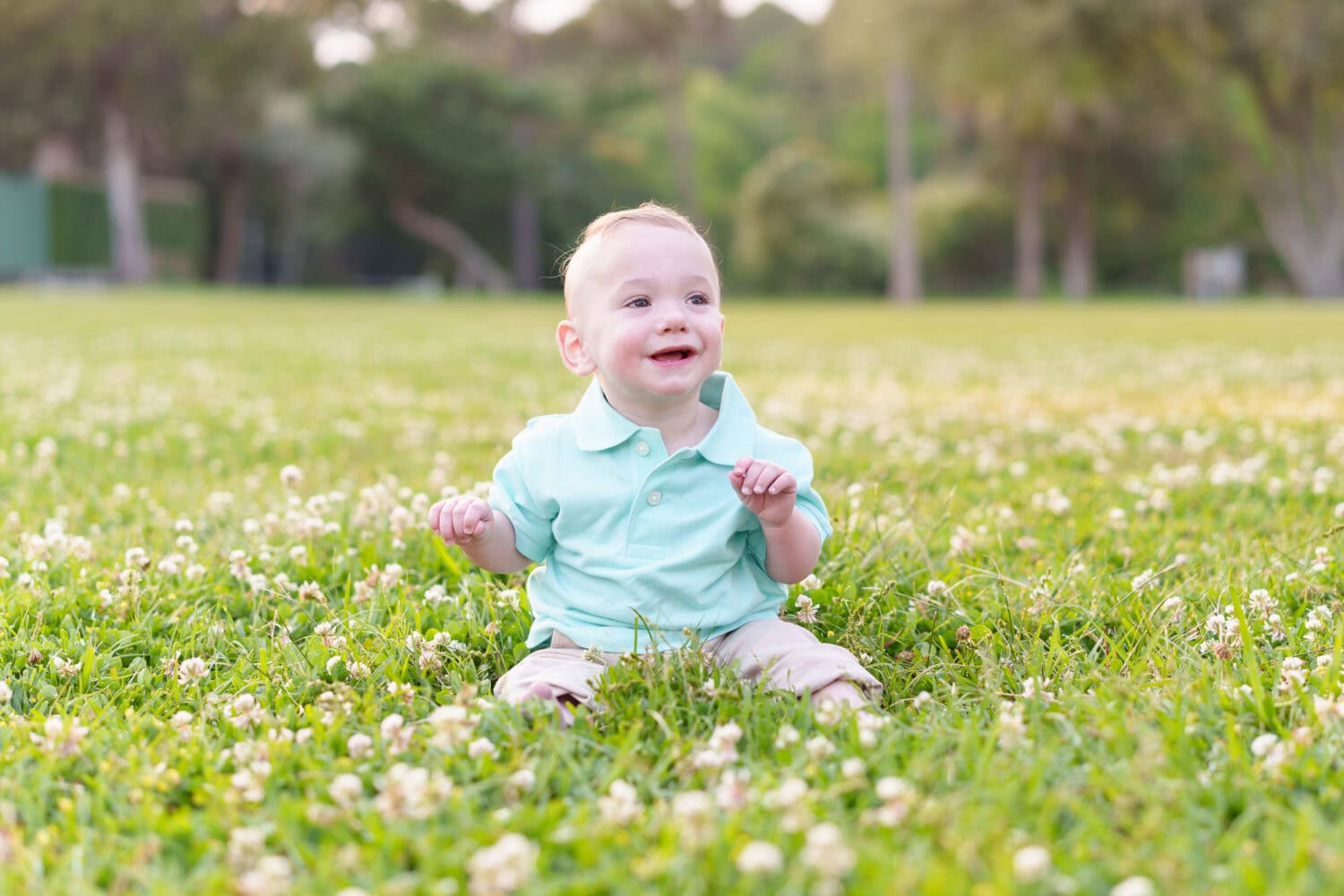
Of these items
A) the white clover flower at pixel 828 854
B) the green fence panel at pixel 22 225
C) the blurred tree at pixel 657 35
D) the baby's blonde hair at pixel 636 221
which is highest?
the blurred tree at pixel 657 35

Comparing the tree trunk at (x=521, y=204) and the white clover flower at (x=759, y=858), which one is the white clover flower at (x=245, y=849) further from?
the tree trunk at (x=521, y=204)

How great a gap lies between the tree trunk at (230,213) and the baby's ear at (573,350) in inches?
1867

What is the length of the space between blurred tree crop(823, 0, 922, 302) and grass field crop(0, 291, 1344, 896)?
32.8 metres

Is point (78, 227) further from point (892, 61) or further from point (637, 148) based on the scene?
point (892, 61)

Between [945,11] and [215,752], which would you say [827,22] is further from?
[215,752]

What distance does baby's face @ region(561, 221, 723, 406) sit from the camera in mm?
2811

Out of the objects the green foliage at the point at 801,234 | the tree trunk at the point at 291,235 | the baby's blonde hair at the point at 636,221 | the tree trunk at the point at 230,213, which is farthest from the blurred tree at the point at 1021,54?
the baby's blonde hair at the point at 636,221

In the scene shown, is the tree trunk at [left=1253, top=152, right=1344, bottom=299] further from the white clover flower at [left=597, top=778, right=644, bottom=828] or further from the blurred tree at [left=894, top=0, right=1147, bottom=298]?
the white clover flower at [left=597, top=778, right=644, bottom=828]

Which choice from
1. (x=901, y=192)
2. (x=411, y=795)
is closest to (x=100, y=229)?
(x=901, y=192)

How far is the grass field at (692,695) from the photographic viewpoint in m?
1.90

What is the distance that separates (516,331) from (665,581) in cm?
1701

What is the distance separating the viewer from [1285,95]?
1561 inches

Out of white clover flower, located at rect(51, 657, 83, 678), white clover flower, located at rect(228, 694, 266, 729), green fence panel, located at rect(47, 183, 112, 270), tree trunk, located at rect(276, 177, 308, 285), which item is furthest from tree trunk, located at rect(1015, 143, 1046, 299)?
white clover flower, located at rect(228, 694, 266, 729)

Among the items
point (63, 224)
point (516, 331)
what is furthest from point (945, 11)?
point (63, 224)
